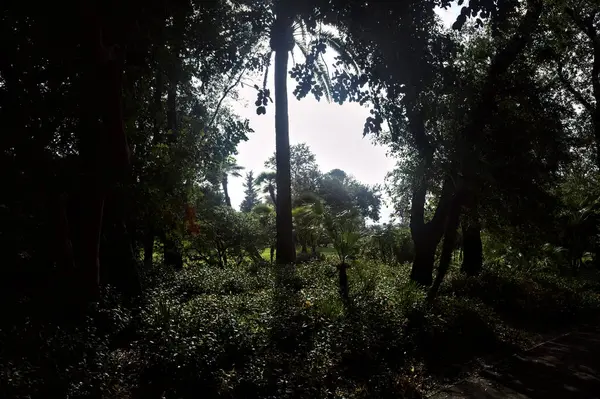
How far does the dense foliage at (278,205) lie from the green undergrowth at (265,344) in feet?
0.11

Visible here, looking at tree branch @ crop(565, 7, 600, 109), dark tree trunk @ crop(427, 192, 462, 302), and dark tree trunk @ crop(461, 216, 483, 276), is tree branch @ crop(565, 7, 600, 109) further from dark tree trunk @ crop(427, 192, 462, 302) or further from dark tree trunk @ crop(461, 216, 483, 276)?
dark tree trunk @ crop(427, 192, 462, 302)

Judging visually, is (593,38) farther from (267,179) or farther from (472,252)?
(267,179)

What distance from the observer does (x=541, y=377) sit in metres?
6.37

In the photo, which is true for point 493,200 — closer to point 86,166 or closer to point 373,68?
point 373,68

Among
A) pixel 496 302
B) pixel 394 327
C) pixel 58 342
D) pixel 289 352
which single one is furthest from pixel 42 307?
pixel 496 302

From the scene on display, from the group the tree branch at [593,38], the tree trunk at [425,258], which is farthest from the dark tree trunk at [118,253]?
the tree branch at [593,38]

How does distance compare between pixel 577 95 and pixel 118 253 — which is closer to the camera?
pixel 118 253

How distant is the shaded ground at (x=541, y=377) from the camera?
18.6ft

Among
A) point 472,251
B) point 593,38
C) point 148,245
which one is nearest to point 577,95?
point 593,38

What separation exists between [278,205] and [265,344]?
9.65 m

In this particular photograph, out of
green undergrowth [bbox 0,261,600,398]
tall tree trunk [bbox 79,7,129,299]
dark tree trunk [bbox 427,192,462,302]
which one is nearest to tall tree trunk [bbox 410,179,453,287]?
dark tree trunk [bbox 427,192,462,302]

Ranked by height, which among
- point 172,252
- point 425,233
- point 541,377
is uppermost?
point 425,233

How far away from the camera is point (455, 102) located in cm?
920

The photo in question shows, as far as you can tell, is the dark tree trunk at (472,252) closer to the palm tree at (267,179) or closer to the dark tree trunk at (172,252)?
the dark tree trunk at (172,252)
